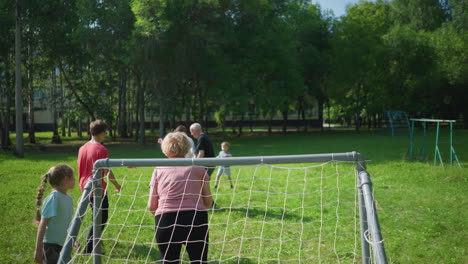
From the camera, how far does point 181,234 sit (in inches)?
126

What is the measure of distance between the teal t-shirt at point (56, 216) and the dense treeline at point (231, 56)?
55.8ft

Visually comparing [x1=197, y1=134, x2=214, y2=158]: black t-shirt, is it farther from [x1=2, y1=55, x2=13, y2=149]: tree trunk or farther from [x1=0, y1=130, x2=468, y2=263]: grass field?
[x1=2, y1=55, x2=13, y2=149]: tree trunk

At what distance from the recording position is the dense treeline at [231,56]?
23.5m

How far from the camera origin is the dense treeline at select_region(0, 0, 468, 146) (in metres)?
23.5

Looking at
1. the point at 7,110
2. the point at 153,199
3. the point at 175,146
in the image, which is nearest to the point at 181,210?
the point at 153,199

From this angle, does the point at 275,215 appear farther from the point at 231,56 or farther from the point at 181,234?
the point at 231,56

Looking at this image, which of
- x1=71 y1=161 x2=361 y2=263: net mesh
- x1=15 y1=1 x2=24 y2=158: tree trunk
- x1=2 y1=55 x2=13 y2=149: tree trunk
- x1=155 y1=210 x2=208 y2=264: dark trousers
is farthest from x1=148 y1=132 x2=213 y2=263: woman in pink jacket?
x1=2 y1=55 x2=13 y2=149: tree trunk

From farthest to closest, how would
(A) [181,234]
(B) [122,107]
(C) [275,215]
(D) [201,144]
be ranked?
(B) [122,107]
(D) [201,144]
(C) [275,215]
(A) [181,234]

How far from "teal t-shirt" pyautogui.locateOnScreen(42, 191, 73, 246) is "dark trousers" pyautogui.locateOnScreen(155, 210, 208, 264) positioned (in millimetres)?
973

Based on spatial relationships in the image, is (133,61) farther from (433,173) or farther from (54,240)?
(54,240)

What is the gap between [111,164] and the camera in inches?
128

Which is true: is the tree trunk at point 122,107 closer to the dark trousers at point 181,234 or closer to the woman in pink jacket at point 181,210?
the woman in pink jacket at point 181,210

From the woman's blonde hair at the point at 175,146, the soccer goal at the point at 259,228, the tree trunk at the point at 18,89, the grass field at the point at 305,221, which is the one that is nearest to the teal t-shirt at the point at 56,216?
the soccer goal at the point at 259,228

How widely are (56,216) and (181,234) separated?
126cm
